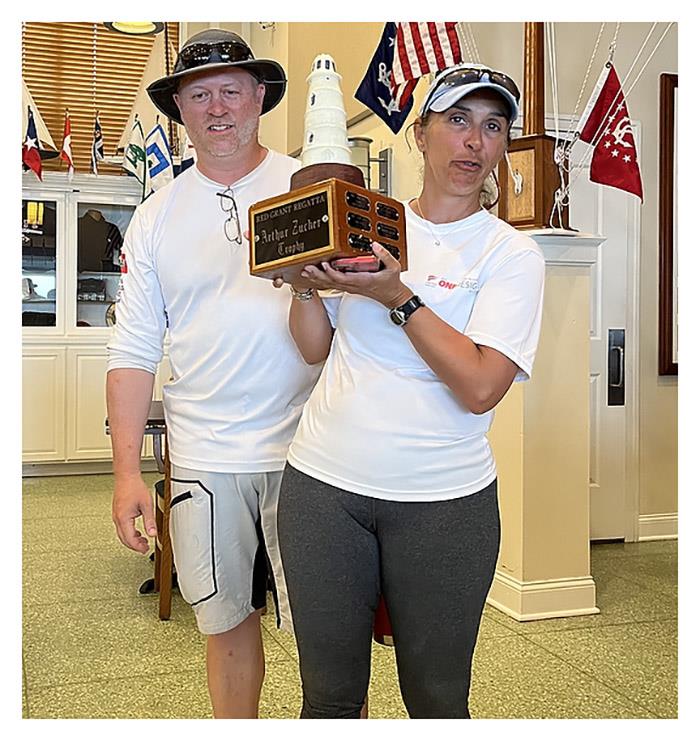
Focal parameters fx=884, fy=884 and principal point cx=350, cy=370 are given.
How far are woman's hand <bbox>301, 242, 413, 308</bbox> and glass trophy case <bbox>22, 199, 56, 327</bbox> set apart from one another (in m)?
5.22

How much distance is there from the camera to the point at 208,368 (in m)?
1.66

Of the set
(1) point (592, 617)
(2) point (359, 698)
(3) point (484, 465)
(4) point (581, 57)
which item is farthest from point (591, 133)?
(2) point (359, 698)

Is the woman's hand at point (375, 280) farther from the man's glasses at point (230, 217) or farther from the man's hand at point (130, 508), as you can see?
the man's hand at point (130, 508)

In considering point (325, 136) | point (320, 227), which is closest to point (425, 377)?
point (320, 227)

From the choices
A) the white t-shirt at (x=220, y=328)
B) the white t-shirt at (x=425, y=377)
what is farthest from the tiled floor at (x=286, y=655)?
the white t-shirt at (x=425, y=377)

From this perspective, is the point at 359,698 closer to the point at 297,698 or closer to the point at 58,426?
the point at 297,698

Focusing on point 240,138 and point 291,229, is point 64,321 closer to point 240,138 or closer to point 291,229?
point 240,138

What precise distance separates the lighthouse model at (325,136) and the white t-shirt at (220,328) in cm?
27

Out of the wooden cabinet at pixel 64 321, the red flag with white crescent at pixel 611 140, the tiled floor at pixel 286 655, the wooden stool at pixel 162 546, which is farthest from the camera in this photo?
the wooden cabinet at pixel 64 321

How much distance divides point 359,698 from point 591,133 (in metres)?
2.35

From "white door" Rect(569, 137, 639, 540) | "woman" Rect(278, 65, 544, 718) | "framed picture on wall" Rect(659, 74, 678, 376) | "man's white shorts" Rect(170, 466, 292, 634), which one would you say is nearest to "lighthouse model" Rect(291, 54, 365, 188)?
"woman" Rect(278, 65, 544, 718)

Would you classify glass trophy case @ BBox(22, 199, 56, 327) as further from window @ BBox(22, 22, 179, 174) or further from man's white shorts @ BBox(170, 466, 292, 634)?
man's white shorts @ BBox(170, 466, 292, 634)

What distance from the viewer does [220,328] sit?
1637 millimetres

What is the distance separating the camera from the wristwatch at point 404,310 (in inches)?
50.7
